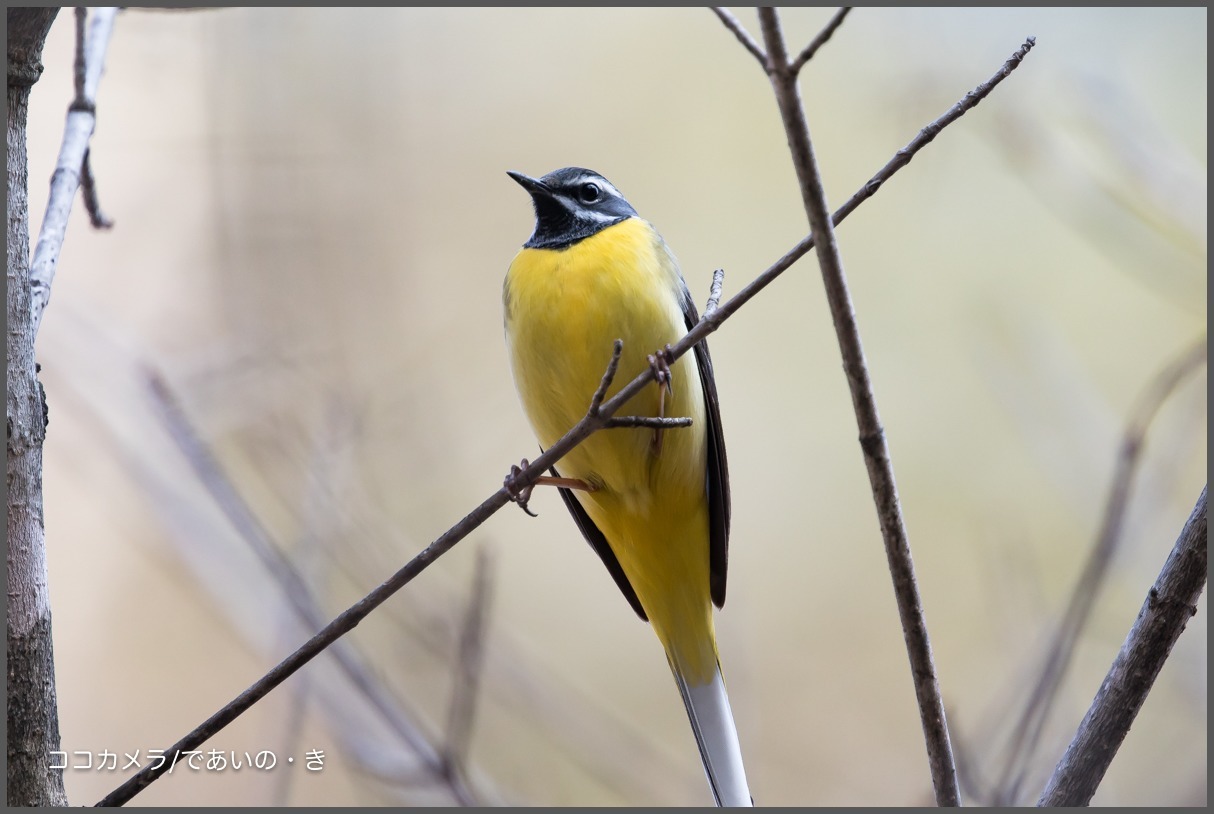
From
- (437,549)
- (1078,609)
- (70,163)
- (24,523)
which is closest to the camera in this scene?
(24,523)

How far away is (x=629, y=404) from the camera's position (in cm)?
350

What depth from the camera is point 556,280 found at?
142 inches

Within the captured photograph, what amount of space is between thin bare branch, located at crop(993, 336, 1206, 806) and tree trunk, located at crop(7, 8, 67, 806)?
6.97 feet

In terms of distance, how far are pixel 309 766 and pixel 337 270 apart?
331cm

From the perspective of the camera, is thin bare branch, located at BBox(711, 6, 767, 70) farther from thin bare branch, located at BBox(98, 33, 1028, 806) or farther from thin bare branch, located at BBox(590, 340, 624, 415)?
thin bare branch, located at BBox(590, 340, 624, 415)

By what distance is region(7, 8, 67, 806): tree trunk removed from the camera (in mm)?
1943

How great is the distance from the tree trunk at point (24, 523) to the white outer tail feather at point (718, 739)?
1.96m

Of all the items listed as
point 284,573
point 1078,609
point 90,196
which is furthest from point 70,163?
point 1078,609

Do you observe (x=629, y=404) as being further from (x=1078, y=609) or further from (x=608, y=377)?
(x=1078, y=609)

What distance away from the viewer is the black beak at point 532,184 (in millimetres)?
4148

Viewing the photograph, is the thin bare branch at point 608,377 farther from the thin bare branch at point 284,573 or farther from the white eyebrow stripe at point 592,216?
the white eyebrow stripe at point 592,216

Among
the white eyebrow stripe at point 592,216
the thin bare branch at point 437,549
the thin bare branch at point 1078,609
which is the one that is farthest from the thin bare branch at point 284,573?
the white eyebrow stripe at point 592,216

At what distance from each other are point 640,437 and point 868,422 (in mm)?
1776

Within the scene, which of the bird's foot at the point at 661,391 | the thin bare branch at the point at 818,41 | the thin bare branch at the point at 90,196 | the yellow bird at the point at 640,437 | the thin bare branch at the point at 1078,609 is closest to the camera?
the thin bare branch at the point at 818,41
